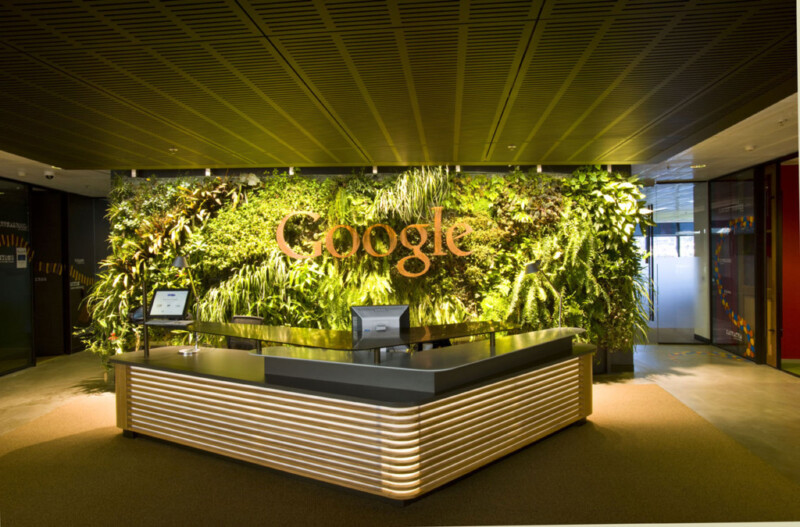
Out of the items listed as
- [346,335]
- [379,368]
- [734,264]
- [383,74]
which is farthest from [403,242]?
[734,264]

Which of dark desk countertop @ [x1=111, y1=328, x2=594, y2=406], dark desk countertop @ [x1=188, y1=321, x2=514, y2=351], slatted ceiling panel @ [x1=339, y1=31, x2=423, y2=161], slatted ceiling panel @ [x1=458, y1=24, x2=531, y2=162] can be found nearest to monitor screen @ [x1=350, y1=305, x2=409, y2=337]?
dark desk countertop @ [x1=188, y1=321, x2=514, y2=351]

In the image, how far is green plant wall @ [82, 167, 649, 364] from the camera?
21.6 ft

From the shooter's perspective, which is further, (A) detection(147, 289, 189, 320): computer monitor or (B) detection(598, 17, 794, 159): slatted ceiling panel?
(A) detection(147, 289, 189, 320): computer monitor

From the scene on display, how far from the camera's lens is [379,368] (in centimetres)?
349

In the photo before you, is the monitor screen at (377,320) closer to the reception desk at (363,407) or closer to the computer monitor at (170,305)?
the reception desk at (363,407)

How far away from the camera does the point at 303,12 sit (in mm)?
2865

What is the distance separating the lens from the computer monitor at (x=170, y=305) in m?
4.85

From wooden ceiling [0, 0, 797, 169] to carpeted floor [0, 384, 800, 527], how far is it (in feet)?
9.71

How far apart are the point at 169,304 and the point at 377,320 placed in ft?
7.40

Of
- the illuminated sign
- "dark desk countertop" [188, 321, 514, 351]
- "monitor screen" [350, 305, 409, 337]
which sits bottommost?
"dark desk countertop" [188, 321, 514, 351]

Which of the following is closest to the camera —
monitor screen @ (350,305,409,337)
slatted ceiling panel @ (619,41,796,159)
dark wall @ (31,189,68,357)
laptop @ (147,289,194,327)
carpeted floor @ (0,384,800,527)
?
carpeted floor @ (0,384,800,527)

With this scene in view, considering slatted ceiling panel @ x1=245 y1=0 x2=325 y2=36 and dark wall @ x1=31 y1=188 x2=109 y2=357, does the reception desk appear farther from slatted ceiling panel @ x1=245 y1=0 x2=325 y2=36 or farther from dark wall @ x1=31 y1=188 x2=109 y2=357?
Answer: dark wall @ x1=31 y1=188 x2=109 y2=357

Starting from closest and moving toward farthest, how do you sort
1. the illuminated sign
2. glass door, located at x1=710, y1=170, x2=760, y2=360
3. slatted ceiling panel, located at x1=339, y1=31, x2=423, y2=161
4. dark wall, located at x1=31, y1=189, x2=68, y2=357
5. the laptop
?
slatted ceiling panel, located at x1=339, y1=31, x2=423, y2=161, the laptop, the illuminated sign, glass door, located at x1=710, y1=170, x2=760, y2=360, dark wall, located at x1=31, y1=189, x2=68, y2=357

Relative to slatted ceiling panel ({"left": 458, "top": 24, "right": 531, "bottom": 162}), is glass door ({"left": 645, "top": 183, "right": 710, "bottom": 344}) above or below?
below
